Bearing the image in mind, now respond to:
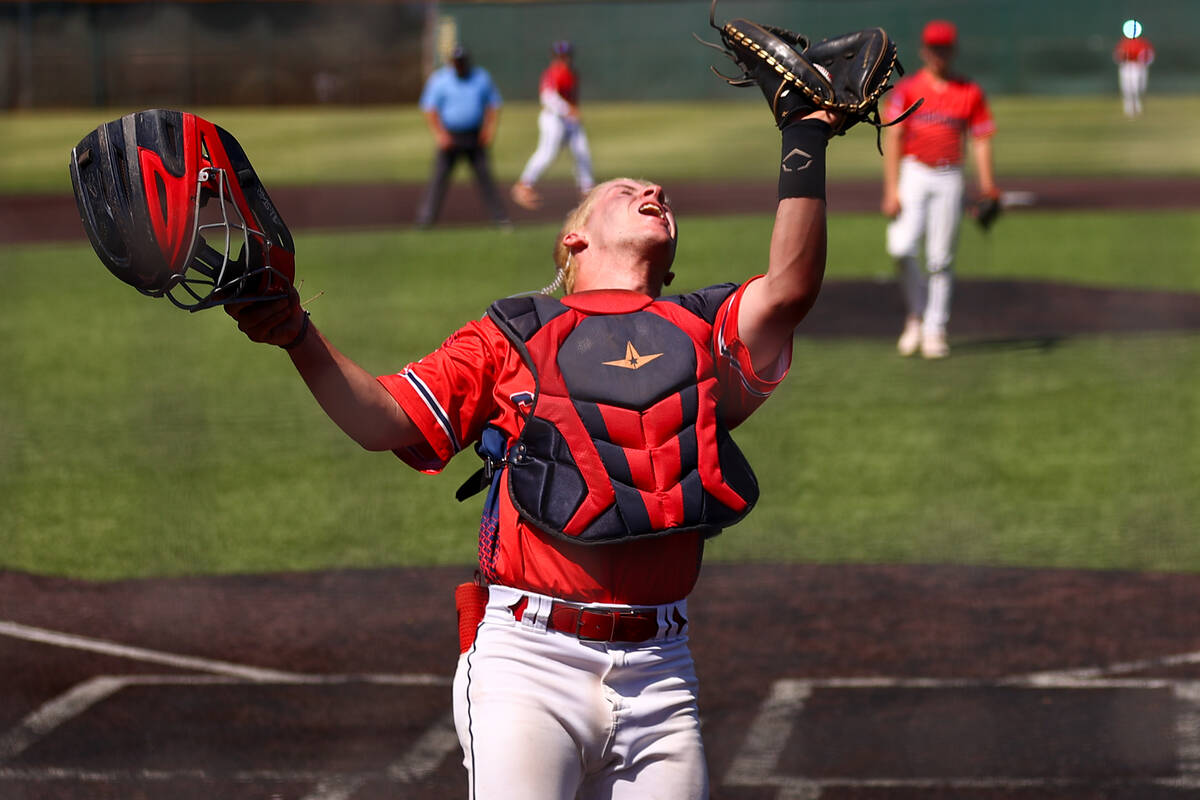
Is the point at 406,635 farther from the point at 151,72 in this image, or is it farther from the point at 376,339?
the point at 151,72

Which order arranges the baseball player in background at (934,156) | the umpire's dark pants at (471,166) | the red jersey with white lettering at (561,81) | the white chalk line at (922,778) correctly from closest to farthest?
the white chalk line at (922,778)
the baseball player in background at (934,156)
the umpire's dark pants at (471,166)
the red jersey with white lettering at (561,81)

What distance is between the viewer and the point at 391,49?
41.8m

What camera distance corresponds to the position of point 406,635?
5691 mm

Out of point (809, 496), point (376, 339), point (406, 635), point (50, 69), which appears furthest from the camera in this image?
point (50, 69)

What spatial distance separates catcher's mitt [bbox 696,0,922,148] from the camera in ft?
8.64

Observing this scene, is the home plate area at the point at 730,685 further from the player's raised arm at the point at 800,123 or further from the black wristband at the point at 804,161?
the black wristband at the point at 804,161

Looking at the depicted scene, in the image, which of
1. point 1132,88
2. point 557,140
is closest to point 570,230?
point 557,140

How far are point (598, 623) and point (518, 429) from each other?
39cm

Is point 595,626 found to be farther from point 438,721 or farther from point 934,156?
point 934,156

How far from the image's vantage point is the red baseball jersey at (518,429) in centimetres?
271

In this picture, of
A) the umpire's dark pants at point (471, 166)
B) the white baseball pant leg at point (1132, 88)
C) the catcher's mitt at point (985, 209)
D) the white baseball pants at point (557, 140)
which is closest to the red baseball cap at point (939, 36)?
the catcher's mitt at point (985, 209)

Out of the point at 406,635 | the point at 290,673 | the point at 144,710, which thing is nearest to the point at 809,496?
the point at 406,635

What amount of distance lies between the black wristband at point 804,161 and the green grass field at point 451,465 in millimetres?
4145

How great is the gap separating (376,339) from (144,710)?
6841 mm
